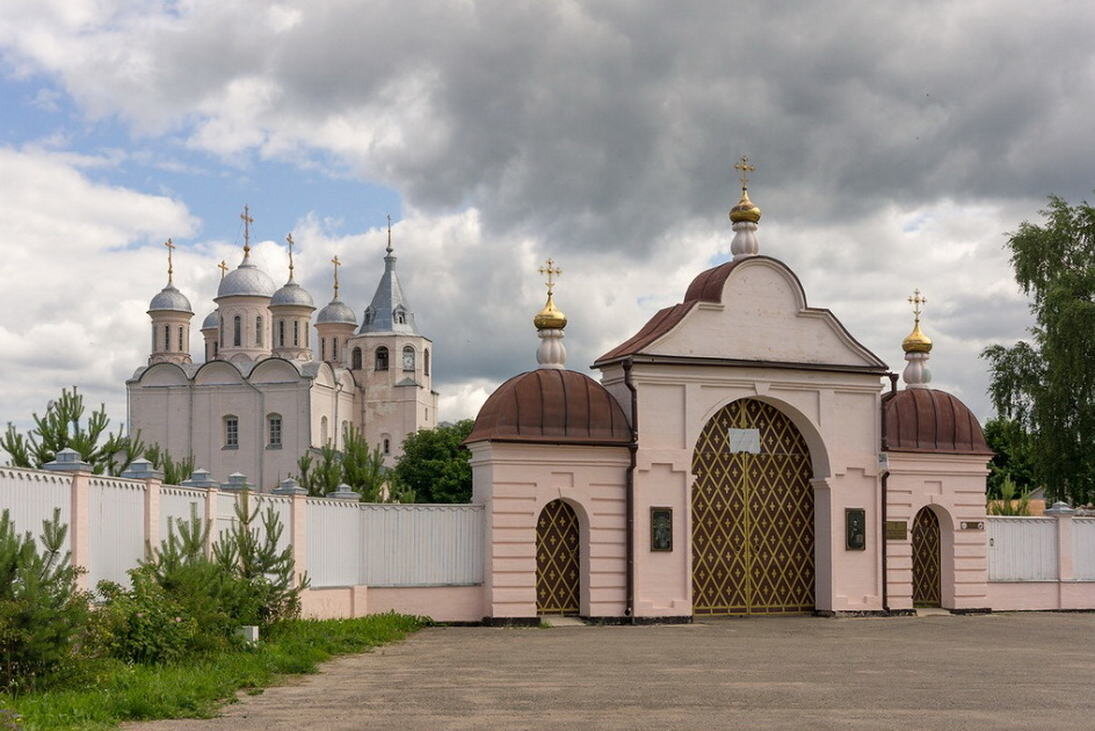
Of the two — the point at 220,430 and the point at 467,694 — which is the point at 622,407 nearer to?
the point at 467,694

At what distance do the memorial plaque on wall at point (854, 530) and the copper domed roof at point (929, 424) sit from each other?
1397mm

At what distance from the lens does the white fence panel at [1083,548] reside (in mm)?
26766

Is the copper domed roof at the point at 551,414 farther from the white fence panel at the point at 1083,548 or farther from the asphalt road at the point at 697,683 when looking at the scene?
the white fence panel at the point at 1083,548

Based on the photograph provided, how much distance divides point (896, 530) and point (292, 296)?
50.1m

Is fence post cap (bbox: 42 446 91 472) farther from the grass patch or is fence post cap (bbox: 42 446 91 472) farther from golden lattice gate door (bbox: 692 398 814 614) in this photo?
golden lattice gate door (bbox: 692 398 814 614)

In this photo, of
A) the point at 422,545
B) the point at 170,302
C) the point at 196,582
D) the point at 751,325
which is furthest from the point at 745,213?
the point at 170,302

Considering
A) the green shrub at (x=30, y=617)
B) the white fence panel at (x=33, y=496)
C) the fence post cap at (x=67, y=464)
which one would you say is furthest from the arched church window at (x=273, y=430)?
the green shrub at (x=30, y=617)

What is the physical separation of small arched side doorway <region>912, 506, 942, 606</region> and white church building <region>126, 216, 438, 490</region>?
36825mm

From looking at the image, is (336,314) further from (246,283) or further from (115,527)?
(115,527)

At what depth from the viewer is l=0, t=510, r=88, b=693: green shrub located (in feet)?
36.0

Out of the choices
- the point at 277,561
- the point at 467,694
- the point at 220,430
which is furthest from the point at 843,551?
the point at 220,430

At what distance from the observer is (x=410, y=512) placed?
2303 cm

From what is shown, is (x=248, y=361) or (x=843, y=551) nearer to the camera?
(x=843, y=551)

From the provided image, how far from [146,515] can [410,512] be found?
8.25 m
